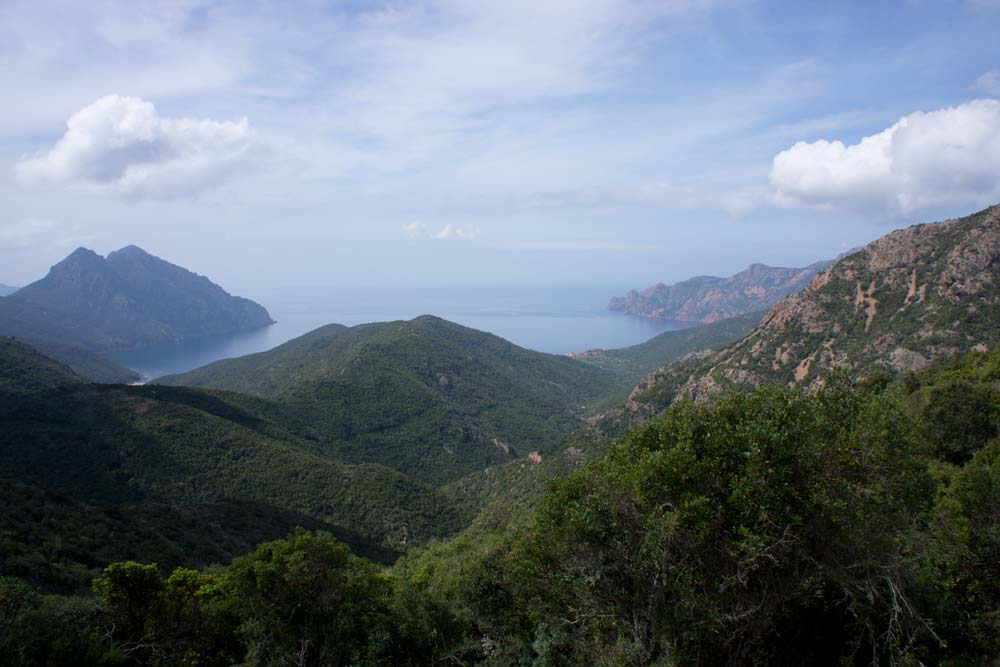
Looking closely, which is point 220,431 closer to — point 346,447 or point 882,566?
point 346,447

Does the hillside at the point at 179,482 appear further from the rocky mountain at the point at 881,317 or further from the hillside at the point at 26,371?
the rocky mountain at the point at 881,317

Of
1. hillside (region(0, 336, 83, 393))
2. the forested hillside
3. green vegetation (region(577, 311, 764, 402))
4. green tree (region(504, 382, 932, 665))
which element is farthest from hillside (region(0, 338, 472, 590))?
green vegetation (region(577, 311, 764, 402))

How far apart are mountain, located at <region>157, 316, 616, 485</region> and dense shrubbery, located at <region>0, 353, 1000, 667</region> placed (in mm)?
69596

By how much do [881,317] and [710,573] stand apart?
66976 millimetres

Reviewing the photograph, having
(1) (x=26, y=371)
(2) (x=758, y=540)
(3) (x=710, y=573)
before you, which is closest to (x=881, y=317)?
(3) (x=710, y=573)

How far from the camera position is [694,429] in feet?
35.4

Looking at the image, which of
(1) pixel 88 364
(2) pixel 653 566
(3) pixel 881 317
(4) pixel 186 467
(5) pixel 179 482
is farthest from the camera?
(1) pixel 88 364

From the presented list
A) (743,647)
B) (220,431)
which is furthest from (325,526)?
(743,647)

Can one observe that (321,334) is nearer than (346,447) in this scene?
No

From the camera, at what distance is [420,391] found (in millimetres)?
106312

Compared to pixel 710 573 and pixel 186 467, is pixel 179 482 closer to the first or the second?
pixel 186 467

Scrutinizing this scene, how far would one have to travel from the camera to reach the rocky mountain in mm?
52781

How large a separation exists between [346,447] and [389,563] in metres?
42.0

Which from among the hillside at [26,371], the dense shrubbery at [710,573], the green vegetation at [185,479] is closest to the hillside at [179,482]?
the green vegetation at [185,479]
